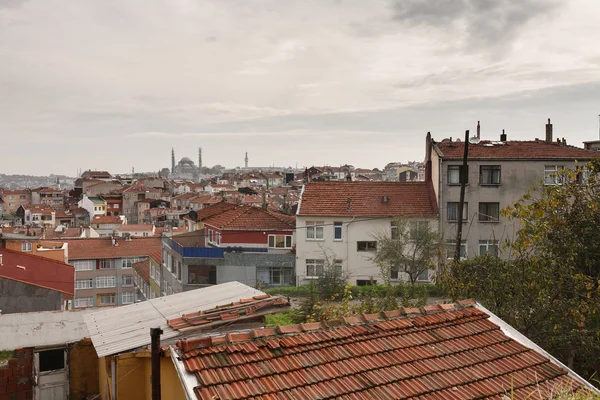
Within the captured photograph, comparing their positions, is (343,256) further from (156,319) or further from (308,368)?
(308,368)

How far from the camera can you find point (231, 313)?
8492 millimetres

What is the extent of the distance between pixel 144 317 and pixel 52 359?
372 cm

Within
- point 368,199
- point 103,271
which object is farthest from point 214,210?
point 103,271

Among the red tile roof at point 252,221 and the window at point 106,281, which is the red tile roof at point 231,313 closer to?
the red tile roof at point 252,221

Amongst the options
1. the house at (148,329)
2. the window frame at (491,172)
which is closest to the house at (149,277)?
the window frame at (491,172)

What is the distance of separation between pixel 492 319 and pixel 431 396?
8.68ft

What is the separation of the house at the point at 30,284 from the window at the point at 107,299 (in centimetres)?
2293

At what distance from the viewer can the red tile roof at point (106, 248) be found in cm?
5128

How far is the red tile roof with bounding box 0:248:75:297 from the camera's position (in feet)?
91.5

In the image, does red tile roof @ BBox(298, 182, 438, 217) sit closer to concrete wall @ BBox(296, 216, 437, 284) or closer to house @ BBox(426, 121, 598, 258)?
concrete wall @ BBox(296, 216, 437, 284)

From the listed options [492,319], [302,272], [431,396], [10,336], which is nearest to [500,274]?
[492,319]

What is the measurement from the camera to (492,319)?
8.55m

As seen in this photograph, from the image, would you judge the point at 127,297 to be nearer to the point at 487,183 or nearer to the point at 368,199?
the point at 368,199

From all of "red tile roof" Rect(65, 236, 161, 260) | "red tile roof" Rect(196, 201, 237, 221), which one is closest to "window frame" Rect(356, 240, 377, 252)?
"red tile roof" Rect(196, 201, 237, 221)
